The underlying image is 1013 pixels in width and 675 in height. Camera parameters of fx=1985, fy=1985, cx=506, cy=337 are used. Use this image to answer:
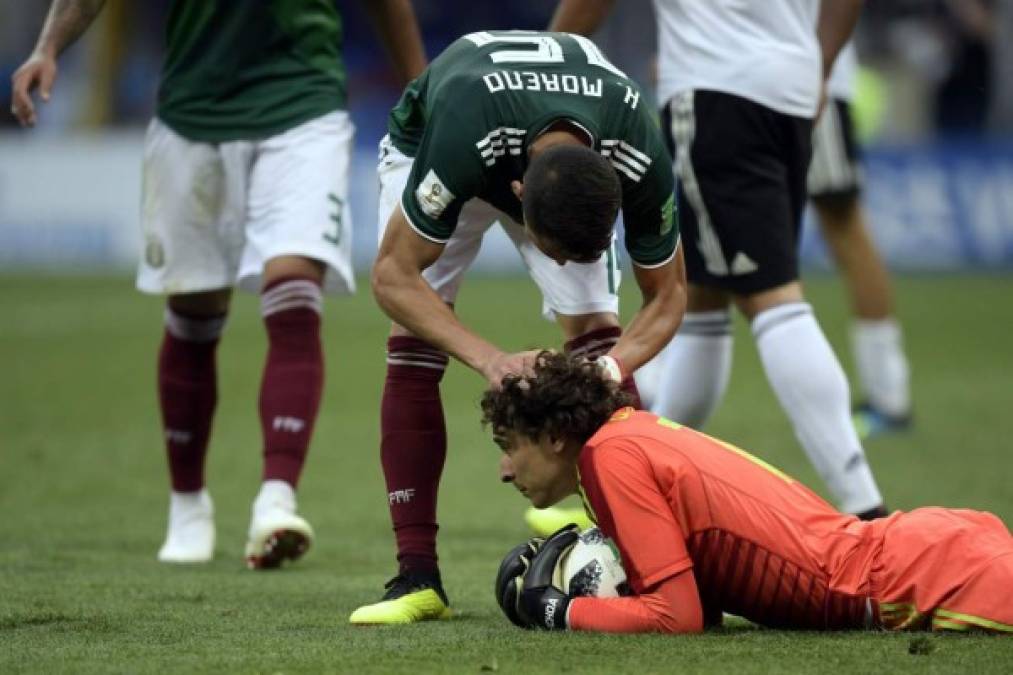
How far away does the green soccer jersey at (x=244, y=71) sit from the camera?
6398mm

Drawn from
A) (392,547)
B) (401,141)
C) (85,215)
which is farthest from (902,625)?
(85,215)

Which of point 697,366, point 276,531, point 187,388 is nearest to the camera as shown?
point 276,531

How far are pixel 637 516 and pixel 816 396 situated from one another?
1.72 meters

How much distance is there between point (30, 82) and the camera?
5.82 m

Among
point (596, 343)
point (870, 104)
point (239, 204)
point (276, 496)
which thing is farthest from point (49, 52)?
point (870, 104)

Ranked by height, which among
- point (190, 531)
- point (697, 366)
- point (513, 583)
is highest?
point (513, 583)

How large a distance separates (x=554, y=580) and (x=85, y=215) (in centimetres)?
1569

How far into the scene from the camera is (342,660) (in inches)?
159

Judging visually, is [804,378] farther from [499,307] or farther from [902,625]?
[499,307]

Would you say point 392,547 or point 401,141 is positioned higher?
point 401,141

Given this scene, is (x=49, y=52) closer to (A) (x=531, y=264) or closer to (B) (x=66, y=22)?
(B) (x=66, y=22)

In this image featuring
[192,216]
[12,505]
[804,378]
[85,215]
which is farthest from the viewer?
[85,215]

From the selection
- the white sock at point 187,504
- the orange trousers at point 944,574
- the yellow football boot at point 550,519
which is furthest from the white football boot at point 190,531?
the orange trousers at point 944,574

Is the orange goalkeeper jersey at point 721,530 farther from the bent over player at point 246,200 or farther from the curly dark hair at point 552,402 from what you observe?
the bent over player at point 246,200
